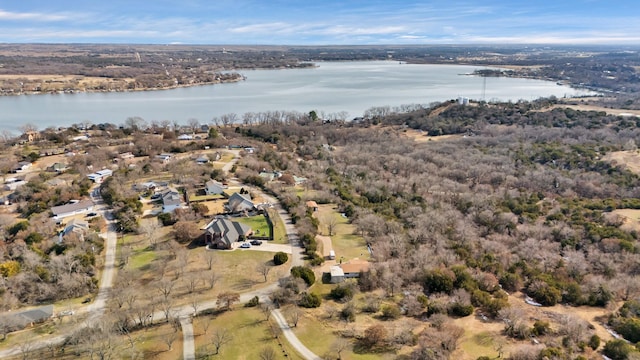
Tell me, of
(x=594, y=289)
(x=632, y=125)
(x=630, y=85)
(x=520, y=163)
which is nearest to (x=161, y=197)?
(x=594, y=289)

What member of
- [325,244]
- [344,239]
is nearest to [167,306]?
[325,244]

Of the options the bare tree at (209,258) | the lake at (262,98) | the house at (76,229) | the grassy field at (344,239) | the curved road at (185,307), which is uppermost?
the lake at (262,98)

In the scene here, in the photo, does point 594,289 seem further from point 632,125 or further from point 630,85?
point 630,85

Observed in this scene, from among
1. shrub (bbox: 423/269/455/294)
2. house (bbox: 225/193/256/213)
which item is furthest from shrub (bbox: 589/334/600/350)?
house (bbox: 225/193/256/213)

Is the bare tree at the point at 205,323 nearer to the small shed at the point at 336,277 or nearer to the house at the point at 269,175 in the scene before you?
the small shed at the point at 336,277

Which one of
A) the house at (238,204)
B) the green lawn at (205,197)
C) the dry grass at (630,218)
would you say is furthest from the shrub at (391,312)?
the dry grass at (630,218)

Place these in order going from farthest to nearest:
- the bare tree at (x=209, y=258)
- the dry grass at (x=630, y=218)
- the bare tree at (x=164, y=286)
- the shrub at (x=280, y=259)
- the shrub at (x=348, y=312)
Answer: the dry grass at (x=630, y=218)
the shrub at (x=280, y=259)
the bare tree at (x=209, y=258)
the bare tree at (x=164, y=286)
the shrub at (x=348, y=312)
